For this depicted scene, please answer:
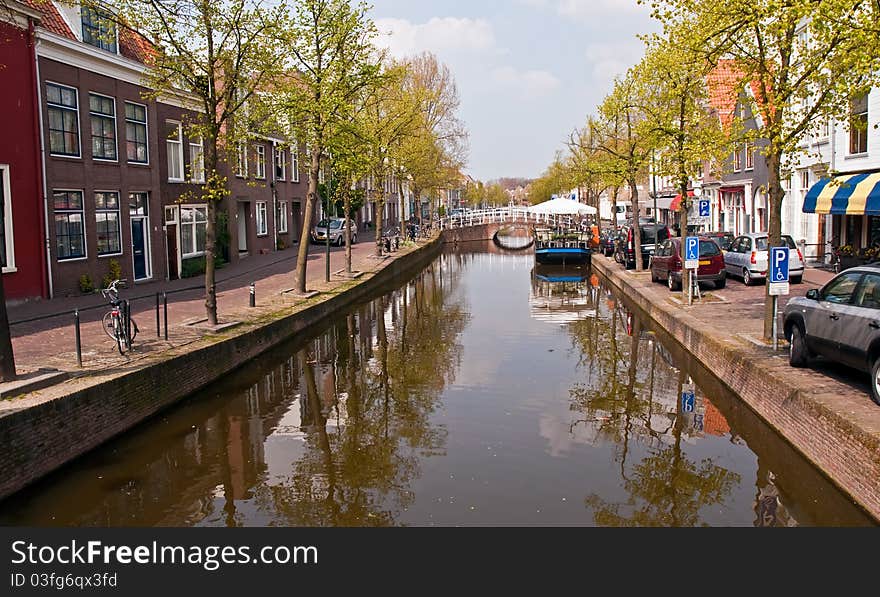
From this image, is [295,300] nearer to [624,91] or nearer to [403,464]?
[403,464]

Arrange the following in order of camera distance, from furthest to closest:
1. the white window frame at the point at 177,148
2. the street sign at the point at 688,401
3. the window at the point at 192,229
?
the window at the point at 192,229 → the white window frame at the point at 177,148 → the street sign at the point at 688,401

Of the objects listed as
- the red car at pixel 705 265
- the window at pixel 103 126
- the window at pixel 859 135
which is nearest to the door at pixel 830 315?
the red car at pixel 705 265

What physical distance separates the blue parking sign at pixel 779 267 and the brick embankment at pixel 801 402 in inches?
47.9

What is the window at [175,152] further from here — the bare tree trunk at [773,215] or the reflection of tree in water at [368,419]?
the bare tree trunk at [773,215]

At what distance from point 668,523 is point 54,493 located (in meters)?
6.88

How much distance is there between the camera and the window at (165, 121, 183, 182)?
96.1ft

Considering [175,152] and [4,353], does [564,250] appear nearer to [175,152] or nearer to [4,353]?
[175,152]

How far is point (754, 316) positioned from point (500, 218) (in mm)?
59080

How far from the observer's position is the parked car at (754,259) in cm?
2397

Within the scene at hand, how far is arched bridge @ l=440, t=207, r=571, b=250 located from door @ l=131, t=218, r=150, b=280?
4402 cm

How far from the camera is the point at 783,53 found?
13.5m

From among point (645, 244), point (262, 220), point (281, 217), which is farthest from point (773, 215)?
point (281, 217)

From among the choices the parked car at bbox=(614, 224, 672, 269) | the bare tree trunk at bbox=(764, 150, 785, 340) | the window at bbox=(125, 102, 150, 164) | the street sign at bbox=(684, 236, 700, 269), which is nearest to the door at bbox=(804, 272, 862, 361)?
the bare tree trunk at bbox=(764, 150, 785, 340)

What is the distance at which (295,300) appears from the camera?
22344 mm
